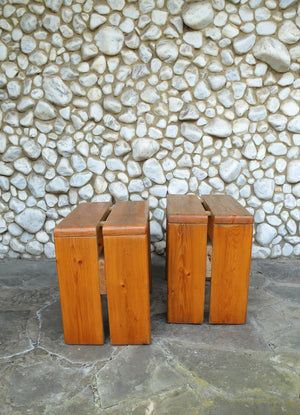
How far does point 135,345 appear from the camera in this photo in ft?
6.13

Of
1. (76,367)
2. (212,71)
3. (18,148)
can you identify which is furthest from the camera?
(18,148)

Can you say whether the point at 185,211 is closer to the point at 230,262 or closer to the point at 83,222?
the point at 230,262

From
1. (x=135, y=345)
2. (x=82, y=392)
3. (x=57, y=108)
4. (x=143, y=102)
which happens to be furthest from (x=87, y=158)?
(x=82, y=392)

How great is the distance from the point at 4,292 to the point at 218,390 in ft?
6.27

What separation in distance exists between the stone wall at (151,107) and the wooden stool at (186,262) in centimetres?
107

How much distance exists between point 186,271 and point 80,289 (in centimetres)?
67

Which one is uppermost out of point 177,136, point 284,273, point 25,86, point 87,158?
point 25,86

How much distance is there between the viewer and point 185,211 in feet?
6.47

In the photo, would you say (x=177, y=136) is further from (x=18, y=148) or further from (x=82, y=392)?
(x=82, y=392)

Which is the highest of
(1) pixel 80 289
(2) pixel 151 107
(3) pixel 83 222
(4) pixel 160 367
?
(2) pixel 151 107

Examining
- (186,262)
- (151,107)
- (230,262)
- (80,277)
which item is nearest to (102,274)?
(80,277)

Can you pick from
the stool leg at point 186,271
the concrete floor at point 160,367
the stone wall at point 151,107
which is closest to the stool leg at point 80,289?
the concrete floor at point 160,367

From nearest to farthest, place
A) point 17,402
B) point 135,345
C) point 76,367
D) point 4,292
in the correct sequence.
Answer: point 17,402, point 76,367, point 135,345, point 4,292

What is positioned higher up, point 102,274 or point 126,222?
point 126,222
